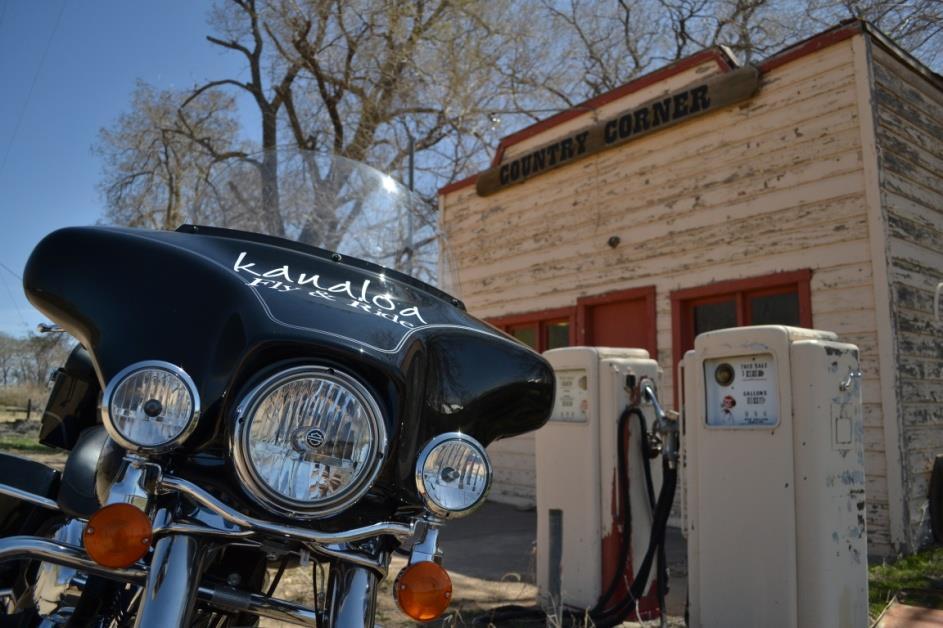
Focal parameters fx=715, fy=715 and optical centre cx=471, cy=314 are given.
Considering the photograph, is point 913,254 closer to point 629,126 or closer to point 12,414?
point 629,126

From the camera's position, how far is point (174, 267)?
143cm

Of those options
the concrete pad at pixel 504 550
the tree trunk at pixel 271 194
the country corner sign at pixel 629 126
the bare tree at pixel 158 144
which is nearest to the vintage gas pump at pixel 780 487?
the concrete pad at pixel 504 550

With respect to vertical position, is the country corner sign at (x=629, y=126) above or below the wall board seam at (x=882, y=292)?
above

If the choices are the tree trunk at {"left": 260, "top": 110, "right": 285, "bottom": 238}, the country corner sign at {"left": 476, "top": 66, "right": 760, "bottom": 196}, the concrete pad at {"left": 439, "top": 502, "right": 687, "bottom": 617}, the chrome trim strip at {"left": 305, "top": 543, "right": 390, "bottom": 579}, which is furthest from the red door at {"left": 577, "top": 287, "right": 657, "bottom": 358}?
the chrome trim strip at {"left": 305, "top": 543, "right": 390, "bottom": 579}

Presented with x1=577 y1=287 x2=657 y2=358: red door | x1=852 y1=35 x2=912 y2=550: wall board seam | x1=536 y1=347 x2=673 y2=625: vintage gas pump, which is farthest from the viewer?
x1=577 y1=287 x2=657 y2=358: red door

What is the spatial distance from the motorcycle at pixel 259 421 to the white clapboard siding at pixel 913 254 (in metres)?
4.86

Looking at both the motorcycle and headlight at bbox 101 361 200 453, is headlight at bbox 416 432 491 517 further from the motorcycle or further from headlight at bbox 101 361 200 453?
headlight at bbox 101 361 200 453

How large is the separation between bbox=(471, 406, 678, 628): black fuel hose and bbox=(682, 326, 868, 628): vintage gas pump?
15 centimetres

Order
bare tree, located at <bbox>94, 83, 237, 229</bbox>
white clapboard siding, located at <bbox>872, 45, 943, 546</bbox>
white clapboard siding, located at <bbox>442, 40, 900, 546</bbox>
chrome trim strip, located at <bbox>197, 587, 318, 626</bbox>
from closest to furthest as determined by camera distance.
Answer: chrome trim strip, located at <bbox>197, 587, 318, 626</bbox>, white clapboard siding, located at <bbox>872, 45, 943, 546</bbox>, white clapboard siding, located at <bbox>442, 40, 900, 546</bbox>, bare tree, located at <bbox>94, 83, 237, 229</bbox>

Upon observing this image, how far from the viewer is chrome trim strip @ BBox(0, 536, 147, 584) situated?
3.91ft

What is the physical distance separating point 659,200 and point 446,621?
4.89m

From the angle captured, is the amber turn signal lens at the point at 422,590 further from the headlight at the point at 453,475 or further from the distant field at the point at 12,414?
the distant field at the point at 12,414

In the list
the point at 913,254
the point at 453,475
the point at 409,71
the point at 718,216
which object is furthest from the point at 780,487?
the point at 409,71

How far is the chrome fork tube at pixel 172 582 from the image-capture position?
1.12 meters
